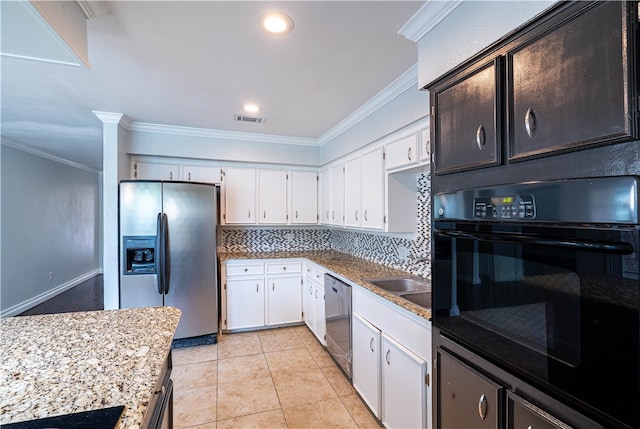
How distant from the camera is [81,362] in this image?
1040 mm

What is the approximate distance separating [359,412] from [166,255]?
91.9 inches

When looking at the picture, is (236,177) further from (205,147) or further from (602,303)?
(602,303)

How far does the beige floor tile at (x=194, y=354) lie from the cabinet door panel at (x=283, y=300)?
0.76 metres

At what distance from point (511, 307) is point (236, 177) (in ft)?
11.5

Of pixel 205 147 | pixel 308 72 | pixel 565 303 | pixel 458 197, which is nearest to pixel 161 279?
pixel 205 147

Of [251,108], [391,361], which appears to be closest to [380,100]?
[251,108]

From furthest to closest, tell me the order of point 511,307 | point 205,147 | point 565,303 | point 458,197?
point 205,147 < point 458,197 < point 511,307 < point 565,303

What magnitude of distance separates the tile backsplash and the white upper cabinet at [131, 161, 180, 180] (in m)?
0.96

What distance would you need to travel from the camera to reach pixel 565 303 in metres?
0.88

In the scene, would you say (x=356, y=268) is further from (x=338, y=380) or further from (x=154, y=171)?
(x=154, y=171)

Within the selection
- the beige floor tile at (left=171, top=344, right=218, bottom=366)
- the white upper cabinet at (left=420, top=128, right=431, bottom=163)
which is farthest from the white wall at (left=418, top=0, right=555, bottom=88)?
the beige floor tile at (left=171, top=344, right=218, bottom=366)

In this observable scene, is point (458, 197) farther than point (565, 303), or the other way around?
point (458, 197)

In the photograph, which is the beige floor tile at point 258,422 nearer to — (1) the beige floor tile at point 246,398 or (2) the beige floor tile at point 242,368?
(1) the beige floor tile at point 246,398

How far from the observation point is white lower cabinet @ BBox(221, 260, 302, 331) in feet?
12.2
